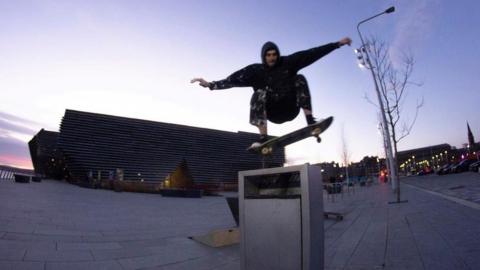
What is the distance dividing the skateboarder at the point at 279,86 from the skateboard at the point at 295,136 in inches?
4.0

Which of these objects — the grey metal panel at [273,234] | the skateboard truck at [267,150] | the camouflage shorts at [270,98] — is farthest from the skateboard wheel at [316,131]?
the grey metal panel at [273,234]

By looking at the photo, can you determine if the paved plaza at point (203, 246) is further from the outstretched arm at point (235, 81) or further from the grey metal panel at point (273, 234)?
the outstretched arm at point (235, 81)

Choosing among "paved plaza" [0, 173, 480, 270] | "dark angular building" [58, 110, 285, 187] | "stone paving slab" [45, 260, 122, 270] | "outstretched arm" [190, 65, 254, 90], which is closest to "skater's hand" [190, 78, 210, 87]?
"outstretched arm" [190, 65, 254, 90]

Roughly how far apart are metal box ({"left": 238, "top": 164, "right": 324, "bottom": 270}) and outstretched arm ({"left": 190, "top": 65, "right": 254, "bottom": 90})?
1038 millimetres

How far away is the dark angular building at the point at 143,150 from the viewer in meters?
47.5

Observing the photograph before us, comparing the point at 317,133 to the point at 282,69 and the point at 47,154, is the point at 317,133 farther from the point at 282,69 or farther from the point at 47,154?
the point at 47,154

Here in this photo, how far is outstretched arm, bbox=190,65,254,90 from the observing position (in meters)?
3.39

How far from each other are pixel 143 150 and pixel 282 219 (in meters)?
53.0

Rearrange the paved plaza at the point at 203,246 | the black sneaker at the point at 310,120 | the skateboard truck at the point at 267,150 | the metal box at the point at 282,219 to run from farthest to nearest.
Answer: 1. the paved plaza at the point at 203,246
2. the skateboard truck at the point at 267,150
3. the black sneaker at the point at 310,120
4. the metal box at the point at 282,219

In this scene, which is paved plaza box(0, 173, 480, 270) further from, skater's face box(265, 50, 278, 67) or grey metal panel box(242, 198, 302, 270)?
skater's face box(265, 50, 278, 67)

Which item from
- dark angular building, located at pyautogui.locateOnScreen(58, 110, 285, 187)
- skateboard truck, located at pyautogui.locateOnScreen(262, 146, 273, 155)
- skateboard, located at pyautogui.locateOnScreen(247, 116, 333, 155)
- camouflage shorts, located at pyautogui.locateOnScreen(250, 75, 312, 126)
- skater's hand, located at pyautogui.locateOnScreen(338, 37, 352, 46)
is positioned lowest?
skateboard truck, located at pyautogui.locateOnScreen(262, 146, 273, 155)

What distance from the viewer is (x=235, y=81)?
3.46m

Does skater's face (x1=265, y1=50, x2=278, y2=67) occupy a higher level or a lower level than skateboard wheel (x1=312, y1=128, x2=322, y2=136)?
higher

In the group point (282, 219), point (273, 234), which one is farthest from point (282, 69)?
point (273, 234)
